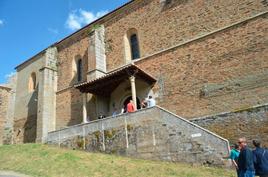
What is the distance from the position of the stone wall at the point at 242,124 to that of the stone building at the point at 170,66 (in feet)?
0.12

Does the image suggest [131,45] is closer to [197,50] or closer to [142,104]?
[142,104]

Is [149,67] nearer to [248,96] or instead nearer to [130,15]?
[130,15]

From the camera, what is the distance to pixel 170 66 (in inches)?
612

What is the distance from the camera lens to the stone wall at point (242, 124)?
34.8 ft

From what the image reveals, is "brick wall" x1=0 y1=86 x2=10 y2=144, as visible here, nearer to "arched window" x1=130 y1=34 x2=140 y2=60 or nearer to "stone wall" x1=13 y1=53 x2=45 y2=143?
"stone wall" x1=13 y1=53 x2=45 y2=143

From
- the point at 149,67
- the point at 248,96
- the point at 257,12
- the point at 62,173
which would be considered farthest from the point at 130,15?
the point at 62,173

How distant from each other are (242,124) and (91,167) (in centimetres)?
604

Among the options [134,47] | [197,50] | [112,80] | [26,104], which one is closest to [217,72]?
[197,50]

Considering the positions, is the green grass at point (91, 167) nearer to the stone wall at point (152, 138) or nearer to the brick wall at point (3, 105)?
the stone wall at point (152, 138)

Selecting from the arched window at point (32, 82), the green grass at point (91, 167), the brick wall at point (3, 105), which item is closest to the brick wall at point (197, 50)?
the green grass at point (91, 167)

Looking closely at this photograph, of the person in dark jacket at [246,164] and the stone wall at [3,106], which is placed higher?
the stone wall at [3,106]

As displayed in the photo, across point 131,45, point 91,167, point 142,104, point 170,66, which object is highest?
point 131,45

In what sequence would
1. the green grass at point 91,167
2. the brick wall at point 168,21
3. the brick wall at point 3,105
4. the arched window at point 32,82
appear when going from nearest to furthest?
1. the green grass at point 91,167
2. the brick wall at point 168,21
3. the brick wall at point 3,105
4. the arched window at point 32,82

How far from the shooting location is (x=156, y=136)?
38.3 feet
